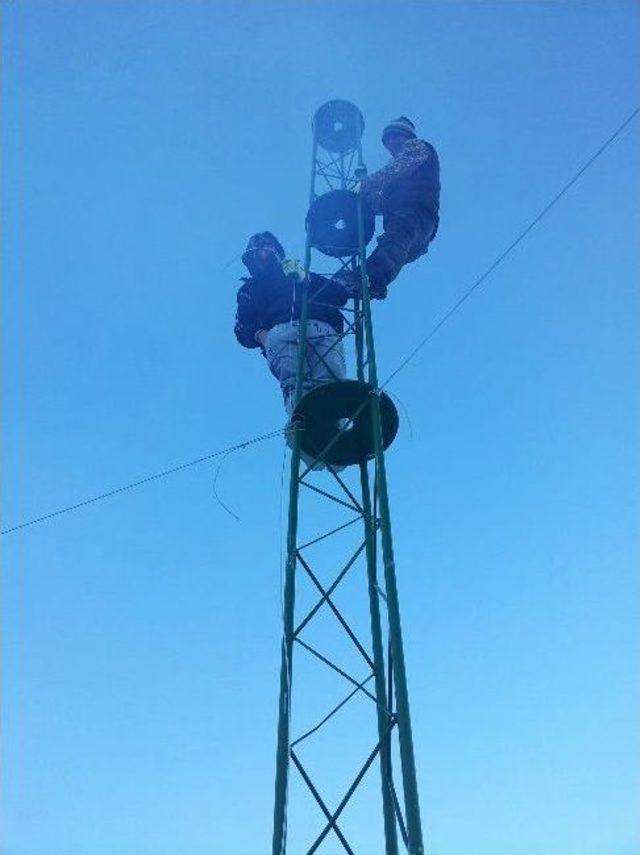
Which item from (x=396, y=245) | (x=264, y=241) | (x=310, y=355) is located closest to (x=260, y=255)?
(x=264, y=241)

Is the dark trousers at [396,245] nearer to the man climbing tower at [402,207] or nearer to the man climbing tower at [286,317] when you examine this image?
the man climbing tower at [402,207]

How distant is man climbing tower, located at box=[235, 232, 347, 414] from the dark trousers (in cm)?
70

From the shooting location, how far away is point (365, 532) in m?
8.55

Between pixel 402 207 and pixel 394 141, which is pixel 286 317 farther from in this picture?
pixel 394 141

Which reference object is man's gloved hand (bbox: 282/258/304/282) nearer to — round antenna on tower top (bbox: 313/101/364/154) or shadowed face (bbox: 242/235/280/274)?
shadowed face (bbox: 242/235/280/274)

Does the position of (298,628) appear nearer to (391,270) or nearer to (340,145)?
(391,270)

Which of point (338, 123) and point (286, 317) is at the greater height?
point (338, 123)

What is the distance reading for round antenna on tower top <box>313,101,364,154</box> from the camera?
1324 centimetres

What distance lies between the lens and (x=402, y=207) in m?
11.7

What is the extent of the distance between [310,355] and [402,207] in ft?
10.3

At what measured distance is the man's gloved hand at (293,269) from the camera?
415 inches

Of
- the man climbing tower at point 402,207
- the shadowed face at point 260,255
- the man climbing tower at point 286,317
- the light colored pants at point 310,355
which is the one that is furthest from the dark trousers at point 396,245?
the shadowed face at point 260,255

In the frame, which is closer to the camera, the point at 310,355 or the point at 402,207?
the point at 310,355

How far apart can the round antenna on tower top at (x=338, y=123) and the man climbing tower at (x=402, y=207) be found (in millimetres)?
1383
